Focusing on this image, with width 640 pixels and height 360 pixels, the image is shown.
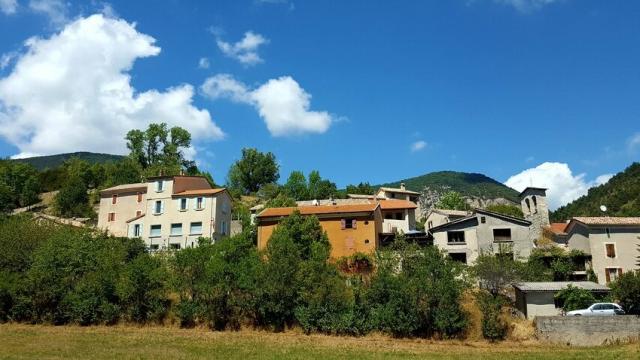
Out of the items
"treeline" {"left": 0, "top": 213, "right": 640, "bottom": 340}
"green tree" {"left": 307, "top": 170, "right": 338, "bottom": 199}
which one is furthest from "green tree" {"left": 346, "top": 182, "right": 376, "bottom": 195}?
"treeline" {"left": 0, "top": 213, "right": 640, "bottom": 340}

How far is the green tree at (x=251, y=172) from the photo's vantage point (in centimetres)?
11200

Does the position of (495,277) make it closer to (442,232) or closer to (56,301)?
(442,232)

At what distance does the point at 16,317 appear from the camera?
42.2 meters

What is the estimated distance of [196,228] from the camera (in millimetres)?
58781

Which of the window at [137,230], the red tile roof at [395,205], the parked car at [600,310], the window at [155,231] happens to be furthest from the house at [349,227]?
the parked car at [600,310]

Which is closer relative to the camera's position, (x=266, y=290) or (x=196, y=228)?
(x=266, y=290)

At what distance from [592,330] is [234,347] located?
997 inches

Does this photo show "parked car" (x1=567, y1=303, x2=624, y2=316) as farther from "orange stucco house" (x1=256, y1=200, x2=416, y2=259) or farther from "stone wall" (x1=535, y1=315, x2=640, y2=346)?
"orange stucco house" (x1=256, y1=200, x2=416, y2=259)

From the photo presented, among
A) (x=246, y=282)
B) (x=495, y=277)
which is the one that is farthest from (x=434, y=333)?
(x=246, y=282)

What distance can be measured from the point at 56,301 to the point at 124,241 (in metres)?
11.4

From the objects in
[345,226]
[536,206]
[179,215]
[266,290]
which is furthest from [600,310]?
[179,215]

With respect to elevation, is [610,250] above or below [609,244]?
below

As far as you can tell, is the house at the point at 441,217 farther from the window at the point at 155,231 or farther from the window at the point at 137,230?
the window at the point at 137,230

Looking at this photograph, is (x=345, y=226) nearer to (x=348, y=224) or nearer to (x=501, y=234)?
(x=348, y=224)
